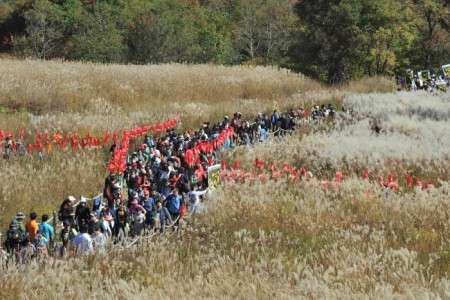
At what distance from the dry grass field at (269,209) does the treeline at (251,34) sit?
43.9ft

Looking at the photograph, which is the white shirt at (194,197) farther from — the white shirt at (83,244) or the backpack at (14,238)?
the backpack at (14,238)

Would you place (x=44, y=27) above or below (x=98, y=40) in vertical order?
above

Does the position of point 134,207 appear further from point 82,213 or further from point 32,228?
point 32,228

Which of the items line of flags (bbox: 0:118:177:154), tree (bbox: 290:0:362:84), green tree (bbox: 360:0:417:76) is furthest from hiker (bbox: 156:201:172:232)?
green tree (bbox: 360:0:417:76)

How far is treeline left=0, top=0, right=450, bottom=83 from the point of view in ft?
128

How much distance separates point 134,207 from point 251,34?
166ft

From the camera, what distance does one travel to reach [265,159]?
16453mm

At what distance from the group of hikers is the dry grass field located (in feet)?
2.09

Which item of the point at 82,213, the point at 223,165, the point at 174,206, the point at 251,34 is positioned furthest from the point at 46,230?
the point at 251,34

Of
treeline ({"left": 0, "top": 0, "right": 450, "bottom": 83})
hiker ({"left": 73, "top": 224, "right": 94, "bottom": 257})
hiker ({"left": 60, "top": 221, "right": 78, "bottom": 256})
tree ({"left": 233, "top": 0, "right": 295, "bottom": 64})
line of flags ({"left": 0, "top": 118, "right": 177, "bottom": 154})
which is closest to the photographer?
hiker ({"left": 73, "top": 224, "right": 94, "bottom": 257})

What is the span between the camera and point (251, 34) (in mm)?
59312

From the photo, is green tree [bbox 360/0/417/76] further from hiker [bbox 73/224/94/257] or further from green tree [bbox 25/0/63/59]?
hiker [bbox 73/224/94/257]

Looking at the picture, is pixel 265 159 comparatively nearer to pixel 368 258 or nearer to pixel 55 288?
Result: pixel 368 258

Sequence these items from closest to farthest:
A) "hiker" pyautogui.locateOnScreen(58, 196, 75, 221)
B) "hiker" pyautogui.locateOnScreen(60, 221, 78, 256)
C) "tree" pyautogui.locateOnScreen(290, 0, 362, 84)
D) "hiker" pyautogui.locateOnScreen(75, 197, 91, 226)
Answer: "hiker" pyautogui.locateOnScreen(60, 221, 78, 256)
"hiker" pyautogui.locateOnScreen(58, 196, 75, 221)
"hiker" pyautogui.locateOnScreen(75, 197, 91, 226)
"tree" pyautogui.locateOnScreen(290, 0, 362, 84)
